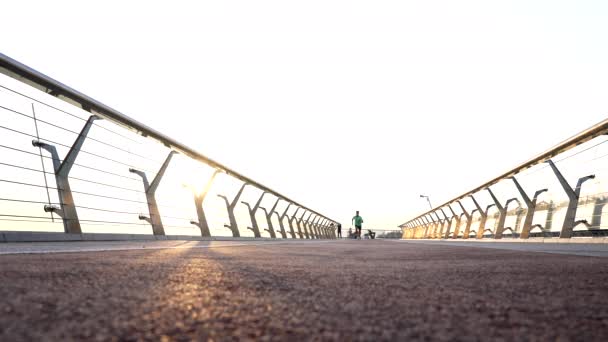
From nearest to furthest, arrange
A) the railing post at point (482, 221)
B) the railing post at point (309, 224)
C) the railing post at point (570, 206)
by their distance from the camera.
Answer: the railing post at point (570, 206), the railing post at point (482, 221), the railing post at point (309, 224)

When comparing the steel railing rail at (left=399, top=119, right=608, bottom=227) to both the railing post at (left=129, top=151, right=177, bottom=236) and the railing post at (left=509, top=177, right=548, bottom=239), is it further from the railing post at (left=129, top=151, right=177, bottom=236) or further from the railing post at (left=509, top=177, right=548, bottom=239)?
the railing post at (left=129, top=151, right=177, bottom=236)

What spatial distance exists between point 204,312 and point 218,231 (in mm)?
7913

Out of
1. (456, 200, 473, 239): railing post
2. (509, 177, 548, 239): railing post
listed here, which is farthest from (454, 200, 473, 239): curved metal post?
(509, 177, 548, 239): railing post

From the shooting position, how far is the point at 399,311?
974 mm

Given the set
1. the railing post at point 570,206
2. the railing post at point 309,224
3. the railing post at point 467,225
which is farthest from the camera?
the railing post at point 309,224

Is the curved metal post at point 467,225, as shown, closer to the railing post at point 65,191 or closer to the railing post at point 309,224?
the railing post at point 309,224

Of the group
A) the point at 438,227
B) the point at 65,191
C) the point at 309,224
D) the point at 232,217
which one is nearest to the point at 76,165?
the point at 65,191

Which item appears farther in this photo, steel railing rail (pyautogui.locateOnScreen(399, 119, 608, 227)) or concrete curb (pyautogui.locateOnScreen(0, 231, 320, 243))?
steel railing rail (pyautogui.locateOnScreen(399, 119, 608, 227))

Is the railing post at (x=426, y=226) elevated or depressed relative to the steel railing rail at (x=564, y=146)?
depressed

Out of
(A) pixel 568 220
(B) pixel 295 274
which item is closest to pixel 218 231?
(A) pixel 568 220

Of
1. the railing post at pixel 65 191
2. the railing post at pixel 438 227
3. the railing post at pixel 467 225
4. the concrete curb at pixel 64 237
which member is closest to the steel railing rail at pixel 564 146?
the railing post at pixel 467 225

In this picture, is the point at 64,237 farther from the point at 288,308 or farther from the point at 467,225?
the point at 467,225

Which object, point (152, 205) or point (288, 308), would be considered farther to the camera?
point (152, 205)

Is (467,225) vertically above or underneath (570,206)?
underneath
